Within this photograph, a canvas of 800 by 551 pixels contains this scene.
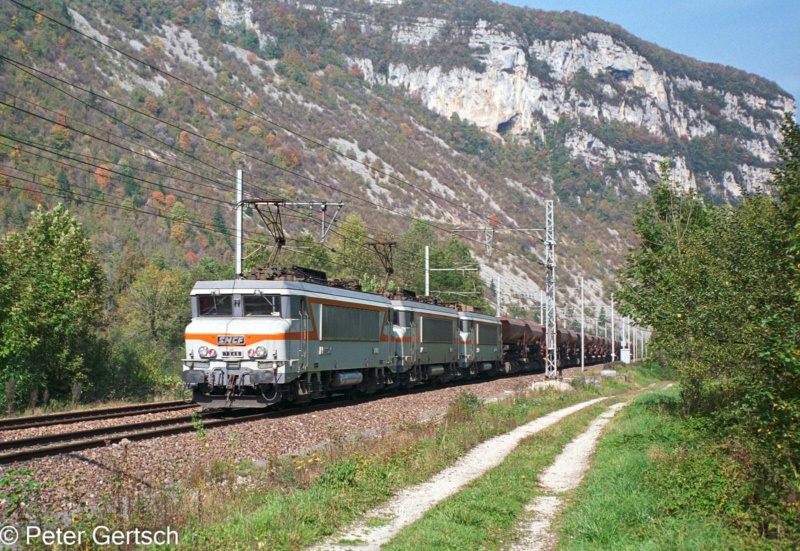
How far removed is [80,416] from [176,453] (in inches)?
294

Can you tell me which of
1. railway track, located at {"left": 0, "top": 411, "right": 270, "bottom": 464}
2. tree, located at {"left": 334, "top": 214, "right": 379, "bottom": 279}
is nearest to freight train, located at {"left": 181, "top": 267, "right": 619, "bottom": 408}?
railway track, located at {"left": 0, "top": 411, "right": 270, "bottom": 464}

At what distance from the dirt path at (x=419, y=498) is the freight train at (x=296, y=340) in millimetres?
5753

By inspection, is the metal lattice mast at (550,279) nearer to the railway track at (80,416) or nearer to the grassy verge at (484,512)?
the railway track at (80,416)

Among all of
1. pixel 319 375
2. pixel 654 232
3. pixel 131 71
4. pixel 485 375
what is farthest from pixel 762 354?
pixel 131 71

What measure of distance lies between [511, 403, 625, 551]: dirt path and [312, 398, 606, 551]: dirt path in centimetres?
114

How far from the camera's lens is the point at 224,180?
432ft

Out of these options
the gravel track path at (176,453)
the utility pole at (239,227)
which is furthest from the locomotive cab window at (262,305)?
the utility pole at (239,227)

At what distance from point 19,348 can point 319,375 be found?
945cm

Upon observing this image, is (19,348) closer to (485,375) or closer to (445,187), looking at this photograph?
(485,375)

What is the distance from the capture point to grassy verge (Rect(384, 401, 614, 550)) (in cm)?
927

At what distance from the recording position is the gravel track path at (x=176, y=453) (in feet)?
35.5

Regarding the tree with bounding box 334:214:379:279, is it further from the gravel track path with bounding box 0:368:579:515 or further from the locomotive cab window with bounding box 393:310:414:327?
the gravel track path with bounding box 0:368:579:515

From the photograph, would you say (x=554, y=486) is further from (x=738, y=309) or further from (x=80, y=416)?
(x=80, y=416)

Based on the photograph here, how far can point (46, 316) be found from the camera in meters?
26.8
